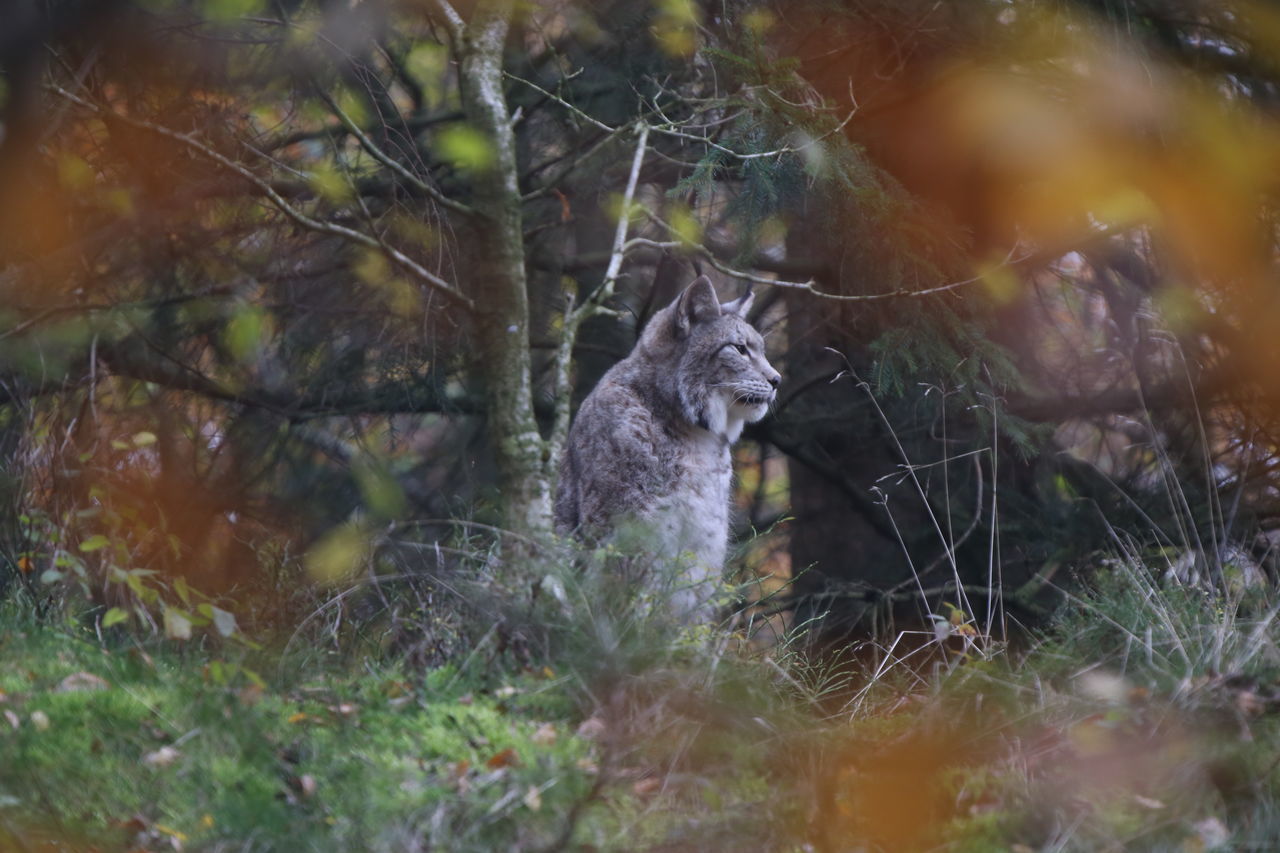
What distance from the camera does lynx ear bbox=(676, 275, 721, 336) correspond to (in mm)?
7039

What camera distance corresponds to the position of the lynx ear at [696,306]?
7.04 meters

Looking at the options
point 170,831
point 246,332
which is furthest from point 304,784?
point 246,332

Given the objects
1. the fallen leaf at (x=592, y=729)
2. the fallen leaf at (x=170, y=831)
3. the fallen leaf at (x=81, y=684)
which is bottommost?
the fallen leaf at (x=592, y=729)

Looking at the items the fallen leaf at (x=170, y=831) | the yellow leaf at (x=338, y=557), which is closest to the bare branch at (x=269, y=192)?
the yellow leaf at (x=338, y=557)

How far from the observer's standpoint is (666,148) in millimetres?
8258

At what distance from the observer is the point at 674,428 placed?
22.5ft

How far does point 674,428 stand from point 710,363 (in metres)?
0.41

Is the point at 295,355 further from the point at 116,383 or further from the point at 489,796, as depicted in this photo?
the point at 489,796

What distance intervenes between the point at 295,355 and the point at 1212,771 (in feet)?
20.2

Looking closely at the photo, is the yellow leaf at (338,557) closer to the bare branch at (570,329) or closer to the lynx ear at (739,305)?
the bare branch at (570,329)

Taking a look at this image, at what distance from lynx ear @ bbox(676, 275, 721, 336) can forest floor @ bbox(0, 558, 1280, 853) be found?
3009 mm

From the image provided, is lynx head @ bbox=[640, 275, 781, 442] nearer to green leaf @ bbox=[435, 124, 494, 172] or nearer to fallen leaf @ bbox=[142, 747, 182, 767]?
green leaf @ bbox=[435, 124, 494, 172]

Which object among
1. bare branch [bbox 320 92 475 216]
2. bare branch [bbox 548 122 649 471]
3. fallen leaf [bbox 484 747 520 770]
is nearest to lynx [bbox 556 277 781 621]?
bare branch [bbox 548 122 649 471]

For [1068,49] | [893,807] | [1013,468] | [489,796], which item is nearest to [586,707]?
[489,796]
